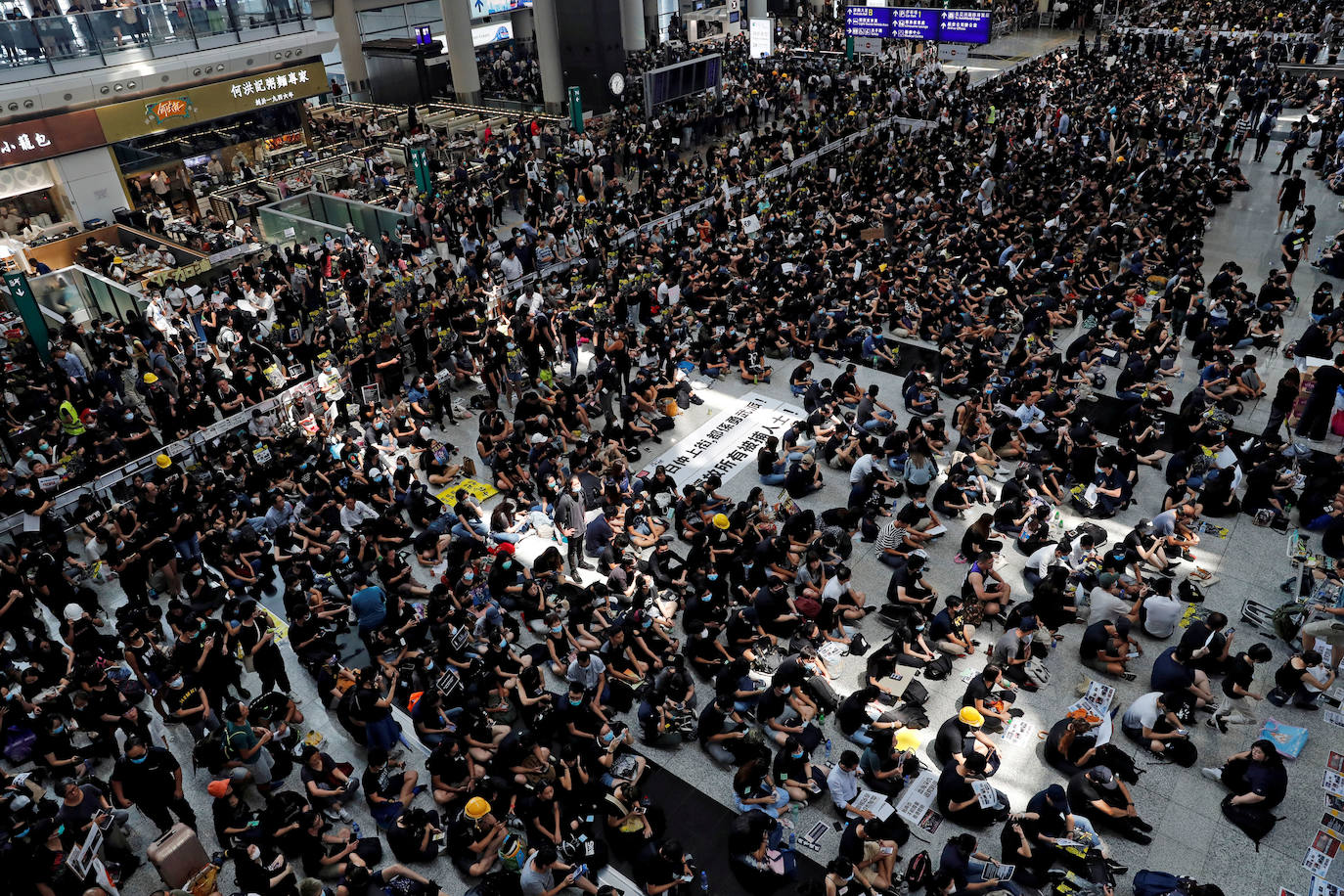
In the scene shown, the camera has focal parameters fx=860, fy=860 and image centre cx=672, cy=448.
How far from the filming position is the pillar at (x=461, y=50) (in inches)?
1276

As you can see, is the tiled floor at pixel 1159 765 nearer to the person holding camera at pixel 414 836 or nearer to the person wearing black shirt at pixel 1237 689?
the person wearing black shirt at pixel 1237 689

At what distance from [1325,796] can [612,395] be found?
1090 centimetres

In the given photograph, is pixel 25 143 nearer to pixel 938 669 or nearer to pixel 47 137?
pixel 47 137

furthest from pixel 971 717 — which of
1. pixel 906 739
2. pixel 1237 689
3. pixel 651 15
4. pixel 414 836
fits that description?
pixel 651 15

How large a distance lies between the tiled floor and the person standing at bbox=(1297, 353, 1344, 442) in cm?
273

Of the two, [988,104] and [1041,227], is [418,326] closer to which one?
[1041,227]

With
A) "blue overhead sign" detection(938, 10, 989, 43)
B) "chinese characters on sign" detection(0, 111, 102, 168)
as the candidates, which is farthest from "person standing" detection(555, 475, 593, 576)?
"blue overhead sign" detection(938, 10, 989, 43)

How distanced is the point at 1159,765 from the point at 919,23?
94.0 ft

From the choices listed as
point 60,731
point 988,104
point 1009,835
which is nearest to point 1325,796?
point 1009,835

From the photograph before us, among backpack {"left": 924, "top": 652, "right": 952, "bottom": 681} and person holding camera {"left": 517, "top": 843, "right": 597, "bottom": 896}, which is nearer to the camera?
person holding camera {"left": 517, "top": 843, "right": 597, "bottom": 896}

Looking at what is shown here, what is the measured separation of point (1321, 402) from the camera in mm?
12789

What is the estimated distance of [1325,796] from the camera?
7.93 meters

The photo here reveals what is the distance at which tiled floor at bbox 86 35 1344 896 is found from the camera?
748 centimetres

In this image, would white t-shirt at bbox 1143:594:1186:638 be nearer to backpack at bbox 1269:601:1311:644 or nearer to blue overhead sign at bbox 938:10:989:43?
backpack at bbox 1269:601:1311:644
